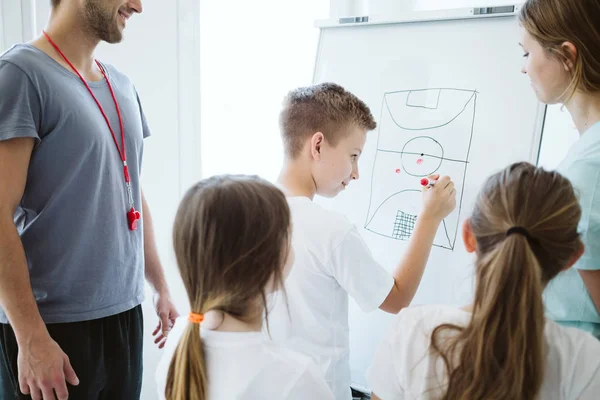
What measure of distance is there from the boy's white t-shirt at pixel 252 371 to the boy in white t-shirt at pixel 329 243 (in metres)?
0.39

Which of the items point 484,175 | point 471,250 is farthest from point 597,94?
point 471,250

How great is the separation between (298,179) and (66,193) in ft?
1.86

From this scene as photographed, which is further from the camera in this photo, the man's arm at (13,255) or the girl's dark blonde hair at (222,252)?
the man's arm at (13,255)

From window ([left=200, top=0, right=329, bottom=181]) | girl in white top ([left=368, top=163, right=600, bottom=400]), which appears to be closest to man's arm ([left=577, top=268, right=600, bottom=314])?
girl in white top ([left=368, top=163, right=600, bottom=400])

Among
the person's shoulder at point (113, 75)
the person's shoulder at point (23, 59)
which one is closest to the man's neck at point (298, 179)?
the person's shoulder at point (113, 75)

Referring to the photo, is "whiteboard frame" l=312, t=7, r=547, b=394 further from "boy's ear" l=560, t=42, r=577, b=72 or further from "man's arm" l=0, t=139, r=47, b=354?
"man's arm" l=0, t=139, r=47, b=354

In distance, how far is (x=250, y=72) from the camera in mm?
2621

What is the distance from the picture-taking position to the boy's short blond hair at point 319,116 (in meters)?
1.49

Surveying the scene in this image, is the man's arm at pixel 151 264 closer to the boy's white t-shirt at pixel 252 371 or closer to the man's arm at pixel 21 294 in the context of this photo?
the man's arm at pixel 21 294

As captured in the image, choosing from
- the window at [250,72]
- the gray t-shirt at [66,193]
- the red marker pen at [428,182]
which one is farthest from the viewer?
the window at [250,72]

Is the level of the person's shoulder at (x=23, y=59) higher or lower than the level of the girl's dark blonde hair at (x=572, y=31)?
lower

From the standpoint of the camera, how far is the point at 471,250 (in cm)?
102

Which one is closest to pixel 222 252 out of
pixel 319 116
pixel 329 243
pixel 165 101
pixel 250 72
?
pixel 329 243

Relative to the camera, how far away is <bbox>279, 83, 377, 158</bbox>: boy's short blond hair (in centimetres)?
149
